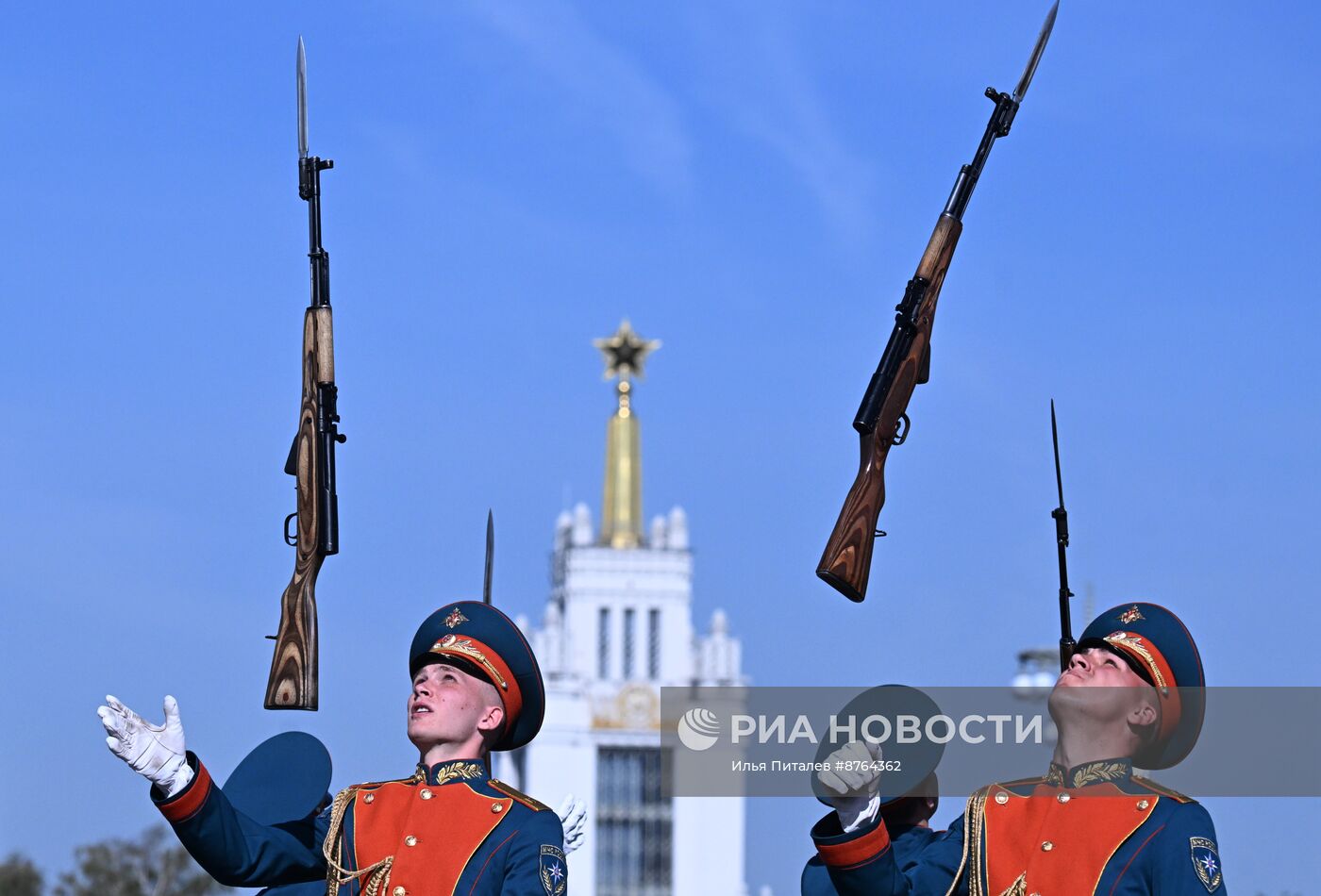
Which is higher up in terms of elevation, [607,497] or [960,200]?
[607,497]

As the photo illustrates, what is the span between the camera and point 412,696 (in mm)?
9555

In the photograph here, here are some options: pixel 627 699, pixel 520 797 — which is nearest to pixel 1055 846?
pixel 520 797

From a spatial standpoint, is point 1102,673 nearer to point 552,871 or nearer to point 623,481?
point 552,871

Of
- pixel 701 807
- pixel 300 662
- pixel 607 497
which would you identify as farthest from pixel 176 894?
pixel 300 662

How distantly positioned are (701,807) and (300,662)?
62.7 m

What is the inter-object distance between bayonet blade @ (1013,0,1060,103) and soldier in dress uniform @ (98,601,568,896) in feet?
9.42

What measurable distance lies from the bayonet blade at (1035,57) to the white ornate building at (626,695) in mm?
62196

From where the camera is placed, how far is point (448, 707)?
373 inches

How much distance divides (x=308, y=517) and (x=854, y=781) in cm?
305

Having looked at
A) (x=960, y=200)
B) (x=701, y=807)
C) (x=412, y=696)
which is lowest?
(x=412, y=696)

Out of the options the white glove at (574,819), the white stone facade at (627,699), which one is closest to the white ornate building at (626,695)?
the white stone facade at (627,699)

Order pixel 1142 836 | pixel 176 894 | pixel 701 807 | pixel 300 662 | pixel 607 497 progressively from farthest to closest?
1. pixel 607 497
2. pixel 701 807
3. pixel 176 894
4. pixel 300 662
5. pixel 1142 836

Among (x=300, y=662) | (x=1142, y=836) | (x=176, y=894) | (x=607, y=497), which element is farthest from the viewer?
(x=607, y=497)

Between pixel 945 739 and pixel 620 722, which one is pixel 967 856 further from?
pixel 620 722
